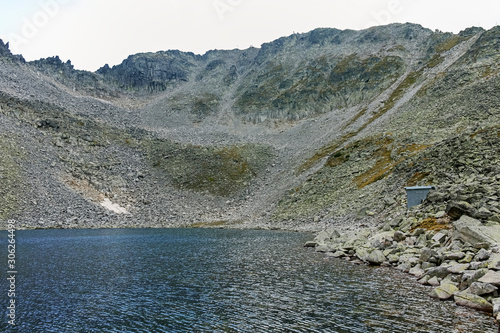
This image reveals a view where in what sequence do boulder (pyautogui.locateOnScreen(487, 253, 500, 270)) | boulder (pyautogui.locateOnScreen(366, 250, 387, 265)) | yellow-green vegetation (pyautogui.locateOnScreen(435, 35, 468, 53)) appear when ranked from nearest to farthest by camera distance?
boulder (pyautogui.locateOnScreen(487, 253, 500, 270)), boulder (pyautogui.locateOnScreen(366, 250, 387, 265)), yellow-green vegetation (pyautogui.locateOnScreen(435, 35, 468, 53))

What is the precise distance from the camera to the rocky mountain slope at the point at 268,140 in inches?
2511

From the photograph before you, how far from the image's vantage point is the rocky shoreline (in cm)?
1857

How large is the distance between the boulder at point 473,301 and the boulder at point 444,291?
581 millimetres

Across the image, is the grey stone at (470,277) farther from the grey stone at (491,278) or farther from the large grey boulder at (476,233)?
the large grey boulder at (476,233)

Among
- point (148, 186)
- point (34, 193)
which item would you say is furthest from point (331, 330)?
point (148, 186)

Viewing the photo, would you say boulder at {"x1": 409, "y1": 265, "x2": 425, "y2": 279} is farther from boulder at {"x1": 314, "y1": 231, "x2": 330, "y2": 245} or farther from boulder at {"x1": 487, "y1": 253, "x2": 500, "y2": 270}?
boulder at {"x1": 314, "y1": 231, "x2": 330, "y2": 245}

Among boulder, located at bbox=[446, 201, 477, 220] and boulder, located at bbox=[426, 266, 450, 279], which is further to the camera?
boulder, located at bbox=[446, 201, 477, 220]

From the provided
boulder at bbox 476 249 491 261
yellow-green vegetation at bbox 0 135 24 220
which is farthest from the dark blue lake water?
yellow-green vegetation at bbox 0 135 24 220

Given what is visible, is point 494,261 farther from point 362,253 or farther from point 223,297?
point 223,297

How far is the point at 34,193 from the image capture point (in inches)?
3007

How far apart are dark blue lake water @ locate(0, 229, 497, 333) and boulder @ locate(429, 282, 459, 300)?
1.89 feet

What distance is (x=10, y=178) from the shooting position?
75.8m

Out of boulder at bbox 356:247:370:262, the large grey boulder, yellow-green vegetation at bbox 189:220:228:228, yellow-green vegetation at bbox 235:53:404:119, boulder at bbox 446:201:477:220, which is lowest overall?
yellow-green vegetation at bbox 189:220:228:228

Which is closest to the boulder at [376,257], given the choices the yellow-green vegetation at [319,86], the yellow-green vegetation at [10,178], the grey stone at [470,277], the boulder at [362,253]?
the boulder at [362,253]
